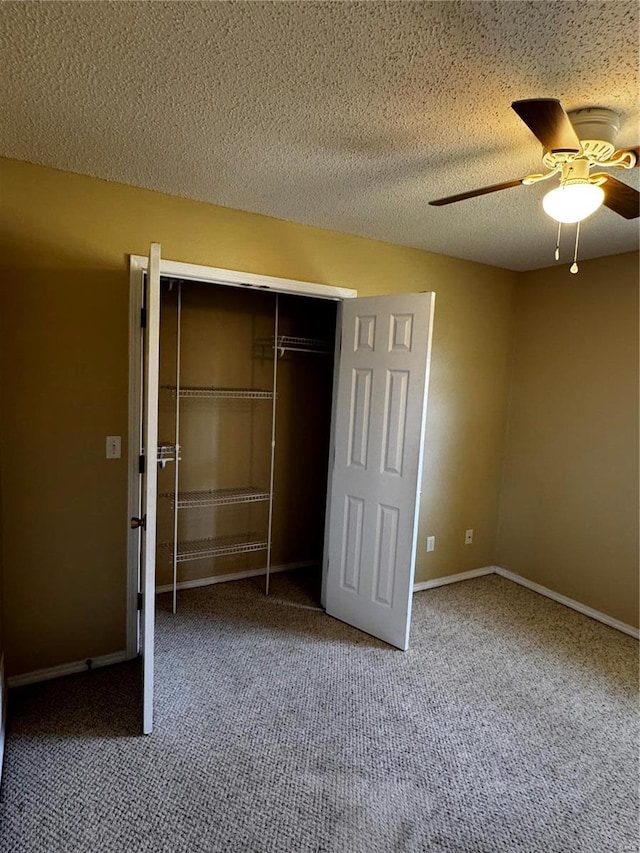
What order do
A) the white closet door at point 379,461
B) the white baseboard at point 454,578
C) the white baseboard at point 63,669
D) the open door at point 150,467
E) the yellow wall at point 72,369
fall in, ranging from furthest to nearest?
the white baseboard at point 454,578 → the white closet door at point 379,461 → the white baseboard at point 63,669 → the yellow wall at point 72,369 → the open door at point 150,467

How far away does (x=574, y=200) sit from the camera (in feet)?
5.13

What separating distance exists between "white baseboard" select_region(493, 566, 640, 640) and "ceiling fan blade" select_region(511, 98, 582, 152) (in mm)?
3059

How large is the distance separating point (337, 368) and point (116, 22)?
2151 mm

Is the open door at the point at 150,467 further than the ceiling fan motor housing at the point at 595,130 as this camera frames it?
Yes

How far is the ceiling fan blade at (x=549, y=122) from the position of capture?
1229 millimetres

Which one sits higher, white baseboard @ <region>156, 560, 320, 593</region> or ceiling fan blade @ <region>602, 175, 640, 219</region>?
ceiling fan blade @ <region>602, 175, 640, 219</region>

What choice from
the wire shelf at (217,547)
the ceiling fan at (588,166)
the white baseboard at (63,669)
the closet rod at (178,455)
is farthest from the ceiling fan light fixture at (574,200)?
the white baseboard at (63,669)

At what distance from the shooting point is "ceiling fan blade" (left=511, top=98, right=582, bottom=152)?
123cm

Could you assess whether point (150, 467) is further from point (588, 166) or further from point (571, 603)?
point (571, 603)

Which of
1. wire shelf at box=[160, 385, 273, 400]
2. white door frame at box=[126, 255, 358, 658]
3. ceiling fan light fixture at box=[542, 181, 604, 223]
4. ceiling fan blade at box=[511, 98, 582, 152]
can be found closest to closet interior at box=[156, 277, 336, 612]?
wire shelf at box=[160, 385, 273, 400]

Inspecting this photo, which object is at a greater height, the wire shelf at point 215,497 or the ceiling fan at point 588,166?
the ceiling fan at point 588,166

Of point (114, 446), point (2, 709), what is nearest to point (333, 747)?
point (2, 709)

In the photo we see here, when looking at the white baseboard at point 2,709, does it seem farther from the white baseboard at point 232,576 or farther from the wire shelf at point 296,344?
the wire shelf at point 296,344

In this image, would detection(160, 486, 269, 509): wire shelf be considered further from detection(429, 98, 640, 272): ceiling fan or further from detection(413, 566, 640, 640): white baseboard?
detection(429, 98, 640, 272): ceiling fan
